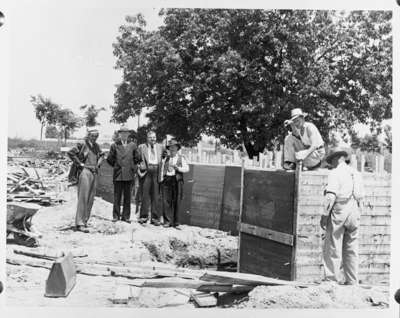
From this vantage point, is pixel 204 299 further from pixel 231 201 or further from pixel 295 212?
pixel 231 201

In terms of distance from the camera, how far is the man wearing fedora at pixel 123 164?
26.0 feet

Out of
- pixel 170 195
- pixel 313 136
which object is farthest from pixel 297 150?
pixel 170 195

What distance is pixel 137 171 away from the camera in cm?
825

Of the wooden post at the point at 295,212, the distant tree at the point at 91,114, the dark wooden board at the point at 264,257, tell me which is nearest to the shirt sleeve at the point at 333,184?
the wooden post at the point at 295,212

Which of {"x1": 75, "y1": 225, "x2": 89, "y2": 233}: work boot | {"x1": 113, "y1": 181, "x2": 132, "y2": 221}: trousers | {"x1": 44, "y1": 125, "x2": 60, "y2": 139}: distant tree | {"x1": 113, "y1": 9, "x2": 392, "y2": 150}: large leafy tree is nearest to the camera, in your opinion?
{"x1": 44, "y1": 125, "x2": 60, "y2": 139}: distant tree

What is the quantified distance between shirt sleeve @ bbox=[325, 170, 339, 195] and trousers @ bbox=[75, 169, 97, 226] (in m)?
3.67

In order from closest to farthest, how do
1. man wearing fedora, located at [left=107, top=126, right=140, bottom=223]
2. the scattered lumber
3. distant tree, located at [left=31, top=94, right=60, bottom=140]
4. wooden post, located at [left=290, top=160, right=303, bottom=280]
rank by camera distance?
the scattered lumber < wooden post, located at [left=290, top=160, right=303, bottom=280] < distant tree, located at [left=31, top=94, right=60, bottom=140] < man wearing fedora, located at [left=107, top=126, right=140, bottom=223]

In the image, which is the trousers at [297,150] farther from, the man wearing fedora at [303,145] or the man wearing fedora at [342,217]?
the man wearing fedora at [342,217]

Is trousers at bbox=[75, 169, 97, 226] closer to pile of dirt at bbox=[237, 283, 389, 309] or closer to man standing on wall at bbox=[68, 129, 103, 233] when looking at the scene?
man standing on wall at bbox=[68, 129, 103, 233]

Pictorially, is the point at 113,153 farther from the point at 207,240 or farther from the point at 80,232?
the point at 207,240

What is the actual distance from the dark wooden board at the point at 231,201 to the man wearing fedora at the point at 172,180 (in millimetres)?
1144

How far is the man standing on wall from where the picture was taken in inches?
298

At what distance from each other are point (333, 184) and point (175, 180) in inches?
125

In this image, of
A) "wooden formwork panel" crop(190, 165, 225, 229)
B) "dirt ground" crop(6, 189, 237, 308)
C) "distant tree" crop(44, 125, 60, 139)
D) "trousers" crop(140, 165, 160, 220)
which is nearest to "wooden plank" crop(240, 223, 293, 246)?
"dirt ground" crop(6, 189, 237, 308)
